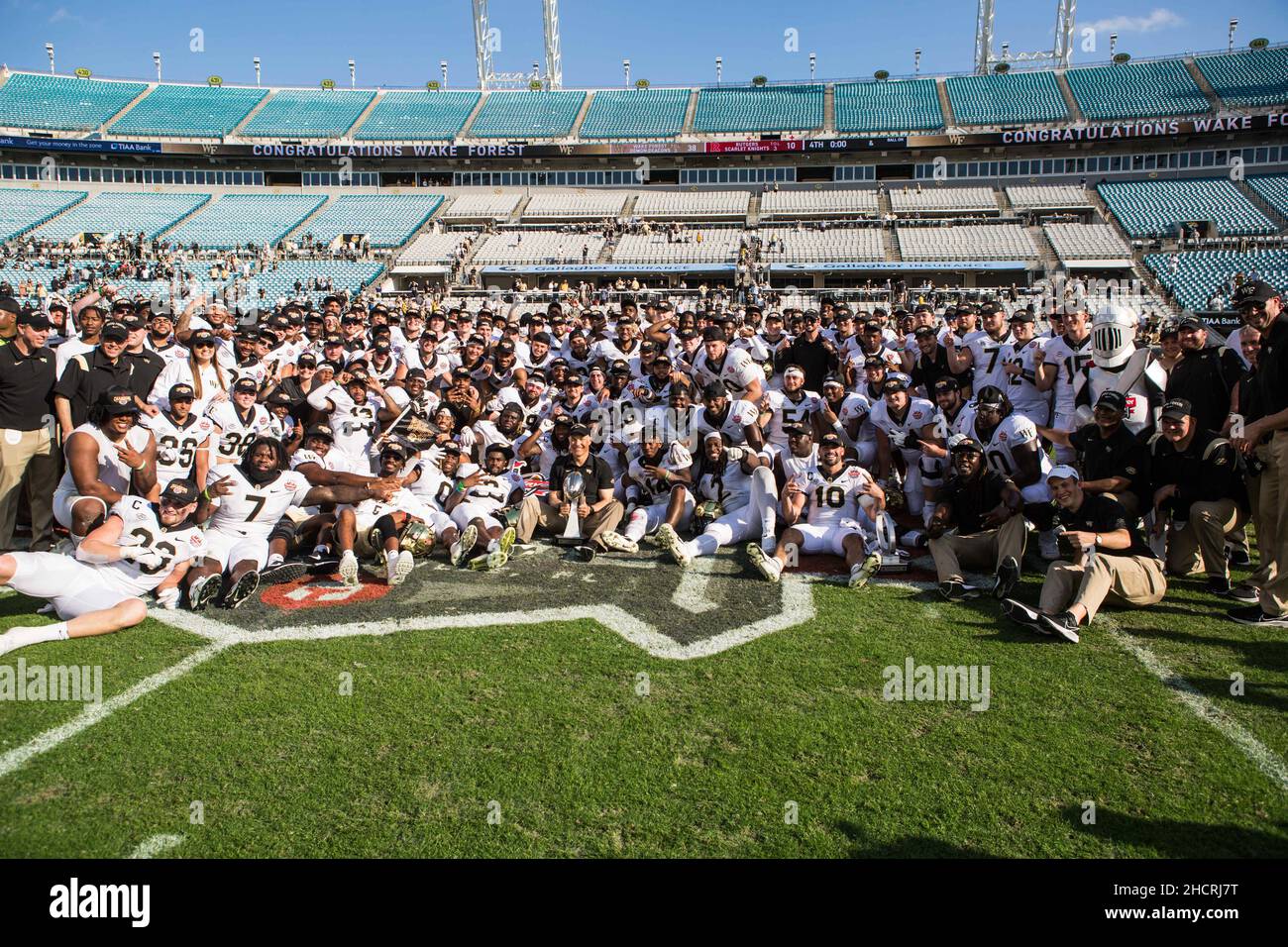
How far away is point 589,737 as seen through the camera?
413 cm

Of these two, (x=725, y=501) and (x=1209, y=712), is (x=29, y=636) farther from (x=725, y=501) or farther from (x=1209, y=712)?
(x=1209, y=712)

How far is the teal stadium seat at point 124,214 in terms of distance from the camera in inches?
1527

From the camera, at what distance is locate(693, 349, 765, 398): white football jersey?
8.61 metres

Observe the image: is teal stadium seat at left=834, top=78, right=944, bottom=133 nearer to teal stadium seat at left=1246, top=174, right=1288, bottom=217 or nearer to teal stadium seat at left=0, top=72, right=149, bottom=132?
teal stadium seat at left=1246, top=174, right=1288, bottom=217

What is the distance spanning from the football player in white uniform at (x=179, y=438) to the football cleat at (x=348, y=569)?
139 centimetres

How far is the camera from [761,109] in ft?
159

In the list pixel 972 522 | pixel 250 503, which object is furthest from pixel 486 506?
pixel 972 522

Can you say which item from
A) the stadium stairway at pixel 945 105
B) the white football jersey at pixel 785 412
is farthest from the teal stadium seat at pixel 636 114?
the white football jersey at pixel 785 412

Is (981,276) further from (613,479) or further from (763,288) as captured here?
(613,479)

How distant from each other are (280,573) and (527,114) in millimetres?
48299

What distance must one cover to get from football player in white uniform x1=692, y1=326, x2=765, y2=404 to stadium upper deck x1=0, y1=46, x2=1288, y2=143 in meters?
39.4

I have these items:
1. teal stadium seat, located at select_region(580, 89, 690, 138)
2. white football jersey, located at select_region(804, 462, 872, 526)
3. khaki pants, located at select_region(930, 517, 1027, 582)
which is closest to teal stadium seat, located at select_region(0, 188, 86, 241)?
teal stadium seat, located at select_region(580, 89, 690, 138)

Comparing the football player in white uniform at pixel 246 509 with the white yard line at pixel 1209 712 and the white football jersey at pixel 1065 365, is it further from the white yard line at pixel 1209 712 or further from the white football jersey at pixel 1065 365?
the white football jersey at pixel 1065 365
